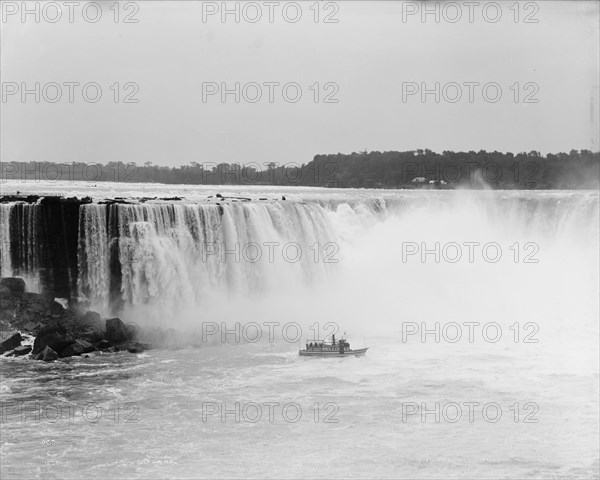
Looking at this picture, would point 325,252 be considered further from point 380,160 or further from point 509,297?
point 380,160

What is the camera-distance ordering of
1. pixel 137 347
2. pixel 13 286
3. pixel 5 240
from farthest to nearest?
pixel 5 240, pixel 13 286, pixel 137 347

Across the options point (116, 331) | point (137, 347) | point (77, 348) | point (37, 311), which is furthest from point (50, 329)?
point (137, 347)

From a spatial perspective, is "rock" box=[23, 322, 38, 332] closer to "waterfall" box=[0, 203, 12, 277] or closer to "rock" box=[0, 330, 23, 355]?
"rock" box=[0, 330, 23, 355]

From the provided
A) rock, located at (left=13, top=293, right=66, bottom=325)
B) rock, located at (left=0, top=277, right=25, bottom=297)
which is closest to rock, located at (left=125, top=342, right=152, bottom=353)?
rock, located at (left=13, top=293, right=66, bottom=325)

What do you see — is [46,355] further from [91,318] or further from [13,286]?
[13,286]

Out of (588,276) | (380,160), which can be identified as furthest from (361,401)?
(380,160)

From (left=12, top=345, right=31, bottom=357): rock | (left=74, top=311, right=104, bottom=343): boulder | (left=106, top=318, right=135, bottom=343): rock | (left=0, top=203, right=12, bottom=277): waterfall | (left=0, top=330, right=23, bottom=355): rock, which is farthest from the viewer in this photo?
(left=0, top=203, right=12, bottom=277): waterfall
